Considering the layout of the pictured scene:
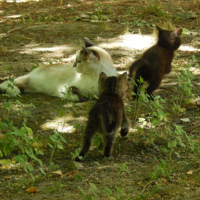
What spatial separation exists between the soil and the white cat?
216mm

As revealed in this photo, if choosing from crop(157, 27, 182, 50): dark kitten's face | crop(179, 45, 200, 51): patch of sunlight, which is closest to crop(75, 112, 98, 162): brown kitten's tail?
crop(157, 27, 182, 50): dark kitten's face

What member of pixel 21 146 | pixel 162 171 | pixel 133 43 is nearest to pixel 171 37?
pixel 133 43

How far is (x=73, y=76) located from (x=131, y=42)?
309 centimetres

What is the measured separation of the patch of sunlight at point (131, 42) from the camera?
8367mm

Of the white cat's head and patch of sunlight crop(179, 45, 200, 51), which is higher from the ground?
the white cat's head

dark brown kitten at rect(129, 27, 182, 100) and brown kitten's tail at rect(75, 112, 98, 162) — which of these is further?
dark brown kitten at rect(129, 27, 182, 100)

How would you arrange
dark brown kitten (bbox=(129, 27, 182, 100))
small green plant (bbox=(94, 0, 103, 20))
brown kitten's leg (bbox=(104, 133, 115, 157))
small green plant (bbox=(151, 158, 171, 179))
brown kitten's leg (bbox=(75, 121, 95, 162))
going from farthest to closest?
small green plant (bbox=(94, 0, 103, 20))
dark brown kitten (bbox=(129, 27, 182, 100))
brown kitten's leg (bbox=(104, 133, 115, 157))
brown kitten's leg (bbox=(75, 121, 95, 162))
small green plant (bbox=(151, 158, 171, 179))

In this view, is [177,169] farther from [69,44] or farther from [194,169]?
[69,44]

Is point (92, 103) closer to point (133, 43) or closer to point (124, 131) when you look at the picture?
point (124, 131)

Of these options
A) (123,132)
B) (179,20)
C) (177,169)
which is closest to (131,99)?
(123,132)

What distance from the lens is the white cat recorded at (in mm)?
5672

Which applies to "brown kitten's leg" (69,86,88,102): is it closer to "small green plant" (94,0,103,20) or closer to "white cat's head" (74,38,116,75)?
"white cat's head" (74,38,116,75)

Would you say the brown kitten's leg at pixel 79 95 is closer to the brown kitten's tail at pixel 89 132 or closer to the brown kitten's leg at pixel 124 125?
the brown kitten's leg at pixel 124 125

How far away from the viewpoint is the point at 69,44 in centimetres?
853
